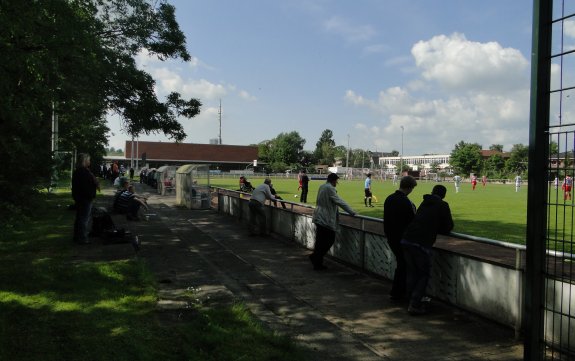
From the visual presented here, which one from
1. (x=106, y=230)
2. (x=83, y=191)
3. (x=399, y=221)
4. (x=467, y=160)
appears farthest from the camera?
(x=467, y=160)

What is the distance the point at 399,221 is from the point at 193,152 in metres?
98.5

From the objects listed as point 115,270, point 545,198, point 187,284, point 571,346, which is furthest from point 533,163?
point 115,270

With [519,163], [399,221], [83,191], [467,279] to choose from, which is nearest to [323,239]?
[399,221]

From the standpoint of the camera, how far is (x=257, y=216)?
41.8 feet

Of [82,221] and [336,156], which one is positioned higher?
[336,156]

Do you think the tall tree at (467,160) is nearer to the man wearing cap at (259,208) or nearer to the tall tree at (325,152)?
the tall tree at (325,152)

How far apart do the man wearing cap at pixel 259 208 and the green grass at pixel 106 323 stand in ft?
17.6

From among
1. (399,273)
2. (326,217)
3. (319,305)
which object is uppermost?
(326,217)

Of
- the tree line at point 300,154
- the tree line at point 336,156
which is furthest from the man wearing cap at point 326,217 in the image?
the tree line at point 300,154

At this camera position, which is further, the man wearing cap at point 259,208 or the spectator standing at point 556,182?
the man wearing cap at point 259,208

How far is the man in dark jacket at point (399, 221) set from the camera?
253 inches

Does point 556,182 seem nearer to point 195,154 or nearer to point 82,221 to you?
point 82,221

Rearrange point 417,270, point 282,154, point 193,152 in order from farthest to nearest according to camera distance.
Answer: point 282,154 → point 193,152 → point 417,270

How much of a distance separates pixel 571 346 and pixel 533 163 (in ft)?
6.68
